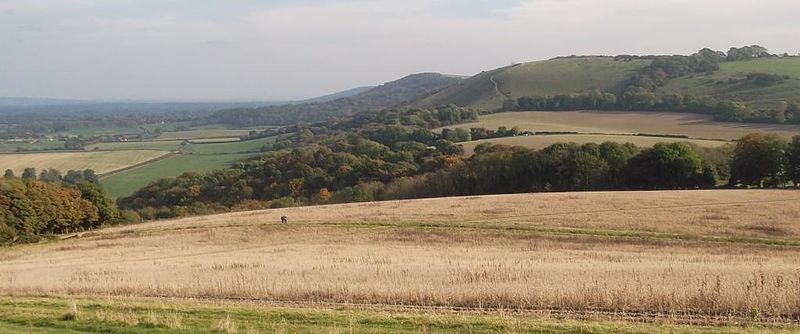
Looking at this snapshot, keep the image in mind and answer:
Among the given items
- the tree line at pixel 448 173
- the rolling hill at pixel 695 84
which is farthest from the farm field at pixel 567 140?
the rolling hill at pixel 695 84

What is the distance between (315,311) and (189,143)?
188506mm

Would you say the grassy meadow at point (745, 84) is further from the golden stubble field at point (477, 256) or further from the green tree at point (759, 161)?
the golden stubble field at point (477, 256)

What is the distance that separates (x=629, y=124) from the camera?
11750 centimetres

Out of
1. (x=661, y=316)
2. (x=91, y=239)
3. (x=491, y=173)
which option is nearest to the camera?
(x=661, y=316)

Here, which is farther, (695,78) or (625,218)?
(695,78)

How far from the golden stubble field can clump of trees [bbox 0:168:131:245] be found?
11.9m

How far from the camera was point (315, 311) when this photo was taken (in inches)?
634

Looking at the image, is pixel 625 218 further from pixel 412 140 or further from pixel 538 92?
pixel 538 92

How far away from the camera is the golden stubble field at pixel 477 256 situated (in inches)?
675

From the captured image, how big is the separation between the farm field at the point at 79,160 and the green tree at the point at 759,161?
11909cm

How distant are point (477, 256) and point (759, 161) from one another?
149ft

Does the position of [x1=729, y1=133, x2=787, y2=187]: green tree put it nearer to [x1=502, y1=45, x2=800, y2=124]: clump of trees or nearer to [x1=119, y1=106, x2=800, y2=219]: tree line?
[x1=119, y1=106, x2=800, y2=219]: tree line

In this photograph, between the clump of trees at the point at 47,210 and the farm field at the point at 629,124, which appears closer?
the clump of trees at the point at 47,210

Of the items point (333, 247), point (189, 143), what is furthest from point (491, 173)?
point (189, 143)
